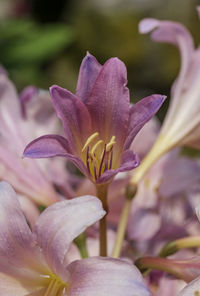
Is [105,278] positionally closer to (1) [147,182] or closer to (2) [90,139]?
(2) [90,139]

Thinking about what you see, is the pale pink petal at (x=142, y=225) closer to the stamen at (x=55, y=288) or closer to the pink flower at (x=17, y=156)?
the pink flower at (x=17, y=156)

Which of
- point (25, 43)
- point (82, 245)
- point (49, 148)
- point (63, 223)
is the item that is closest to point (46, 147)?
point (49, 148)

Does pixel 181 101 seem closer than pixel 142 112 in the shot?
No

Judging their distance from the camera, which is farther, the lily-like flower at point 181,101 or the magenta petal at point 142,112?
the lily-like flower at point 181,101

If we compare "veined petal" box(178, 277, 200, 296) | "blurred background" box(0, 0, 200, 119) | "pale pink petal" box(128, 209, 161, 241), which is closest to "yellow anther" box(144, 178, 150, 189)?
"pale pink petal" box(128, 209, 161, 241)

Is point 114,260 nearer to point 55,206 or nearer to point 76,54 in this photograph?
point 55,206

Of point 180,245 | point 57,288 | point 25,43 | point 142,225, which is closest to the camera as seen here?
point 57,288

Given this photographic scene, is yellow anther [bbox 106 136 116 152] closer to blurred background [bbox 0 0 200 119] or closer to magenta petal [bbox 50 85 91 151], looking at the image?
magenta petal [bbox 50 85 91 151]

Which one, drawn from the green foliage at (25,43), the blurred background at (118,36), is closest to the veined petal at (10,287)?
the green foliage at (25,43)

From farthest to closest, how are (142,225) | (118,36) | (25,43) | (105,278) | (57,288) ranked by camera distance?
(118,36) < (25,43) < (142,225) < (57,288) < (105,278)
